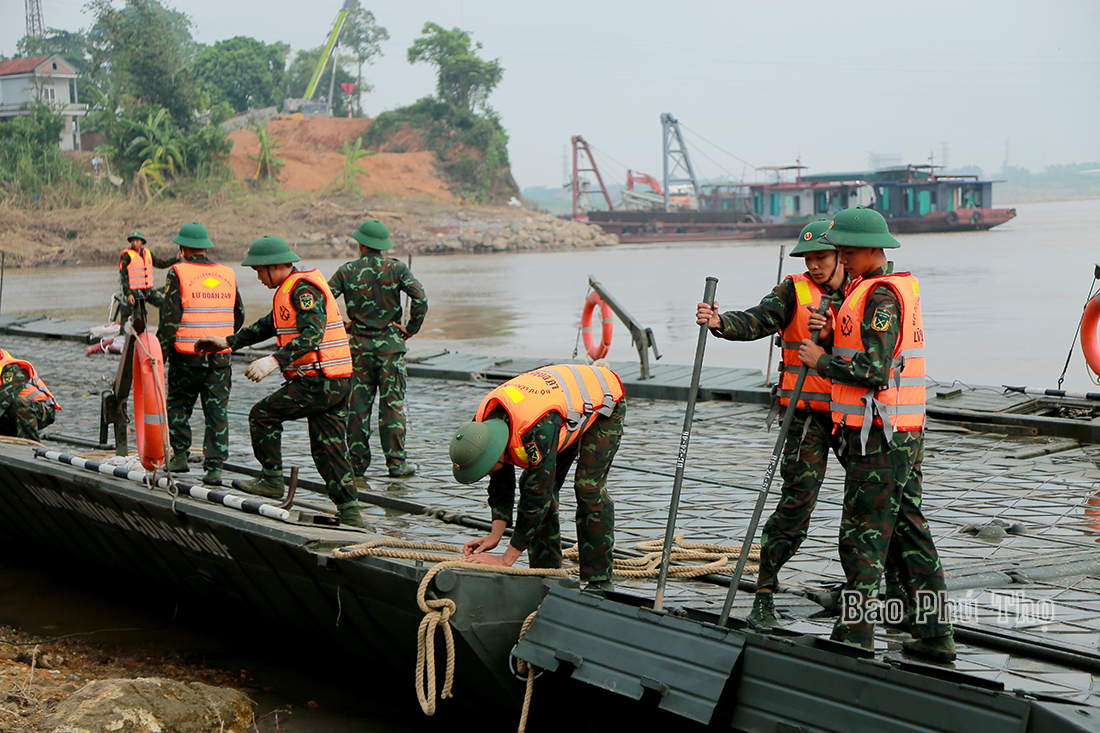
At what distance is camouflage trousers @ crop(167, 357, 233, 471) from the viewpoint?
7031 mm

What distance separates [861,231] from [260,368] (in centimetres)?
309

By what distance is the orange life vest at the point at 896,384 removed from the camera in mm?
3889

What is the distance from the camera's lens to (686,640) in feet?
13.6

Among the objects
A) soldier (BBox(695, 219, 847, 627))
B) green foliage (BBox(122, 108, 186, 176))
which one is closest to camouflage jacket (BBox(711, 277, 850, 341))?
soldier (BBox(695, 219, 847, 627))

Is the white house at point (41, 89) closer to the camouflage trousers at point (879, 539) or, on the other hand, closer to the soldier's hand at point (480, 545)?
the soldier's hand at point (480, 545)

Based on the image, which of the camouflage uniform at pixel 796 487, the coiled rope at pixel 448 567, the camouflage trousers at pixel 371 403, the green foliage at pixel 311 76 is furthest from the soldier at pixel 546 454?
the green foliage at pixel 311 76

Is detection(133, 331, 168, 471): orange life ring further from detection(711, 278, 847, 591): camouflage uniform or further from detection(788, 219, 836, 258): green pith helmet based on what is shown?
detection(788, 219, 836, 258): green pith helmet

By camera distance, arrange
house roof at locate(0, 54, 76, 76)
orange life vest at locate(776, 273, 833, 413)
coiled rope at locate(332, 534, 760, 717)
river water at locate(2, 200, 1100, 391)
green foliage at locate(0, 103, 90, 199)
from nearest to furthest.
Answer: coiled rope at locate(332, 534, 760, 717)
orange life vest at locate(776, 273, 833, 413)
river water at locate(2, 200, 1100, 391)
green foliage at locate(0, 103, 90, 199)
house roof at locate(0, 54, 76, 76)

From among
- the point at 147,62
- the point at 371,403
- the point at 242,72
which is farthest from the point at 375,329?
the point at 242,72

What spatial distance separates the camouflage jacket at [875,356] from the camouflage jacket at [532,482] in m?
1.12

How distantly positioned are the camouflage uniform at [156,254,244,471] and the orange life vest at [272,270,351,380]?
1335mm

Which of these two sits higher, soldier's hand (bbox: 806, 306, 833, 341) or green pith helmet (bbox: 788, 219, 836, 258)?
green pith helmet (bbox: 788, 219, 836, 258)

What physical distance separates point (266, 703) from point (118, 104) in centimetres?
6285

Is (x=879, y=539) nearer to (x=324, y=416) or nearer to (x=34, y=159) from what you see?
(x=324, y=416)
